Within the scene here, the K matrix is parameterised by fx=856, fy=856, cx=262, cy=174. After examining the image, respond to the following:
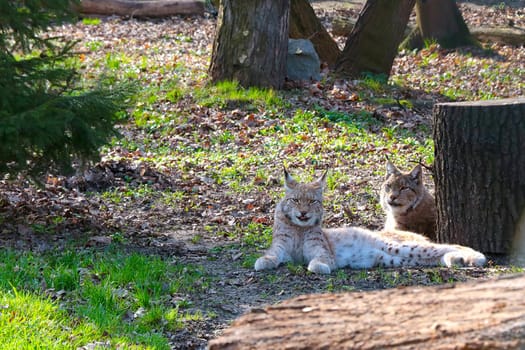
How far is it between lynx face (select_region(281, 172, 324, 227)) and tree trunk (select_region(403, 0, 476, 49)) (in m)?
13.0

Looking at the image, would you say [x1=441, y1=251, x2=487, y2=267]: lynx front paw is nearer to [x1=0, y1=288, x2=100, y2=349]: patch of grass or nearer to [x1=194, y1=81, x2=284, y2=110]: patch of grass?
[x1=0, y1=288, x2=100, y2=349]: patch of grass

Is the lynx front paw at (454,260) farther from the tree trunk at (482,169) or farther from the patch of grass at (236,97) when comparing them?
the patch of grass at (236,97)

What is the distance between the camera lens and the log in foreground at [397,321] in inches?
135

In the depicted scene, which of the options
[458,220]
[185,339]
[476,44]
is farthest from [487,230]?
[476,44]

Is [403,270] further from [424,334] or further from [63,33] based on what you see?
[63,33]

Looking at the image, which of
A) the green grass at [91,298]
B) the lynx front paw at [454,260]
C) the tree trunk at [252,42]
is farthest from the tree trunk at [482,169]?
the tree trunk at [252,42]

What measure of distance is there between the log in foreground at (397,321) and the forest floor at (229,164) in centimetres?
→ 238

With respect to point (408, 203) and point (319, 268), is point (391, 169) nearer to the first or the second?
point (408, 203)

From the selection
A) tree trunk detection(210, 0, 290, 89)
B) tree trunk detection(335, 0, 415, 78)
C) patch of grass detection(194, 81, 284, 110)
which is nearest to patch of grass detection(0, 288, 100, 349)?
patch of grass detection(194, 81, 284, 110)

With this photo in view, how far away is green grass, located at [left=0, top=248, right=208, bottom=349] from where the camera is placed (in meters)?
5.89

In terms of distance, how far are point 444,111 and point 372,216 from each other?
2433mm

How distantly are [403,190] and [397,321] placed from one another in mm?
5551

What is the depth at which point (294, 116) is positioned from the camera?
1444 centimetres

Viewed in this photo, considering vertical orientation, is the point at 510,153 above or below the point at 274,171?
above
